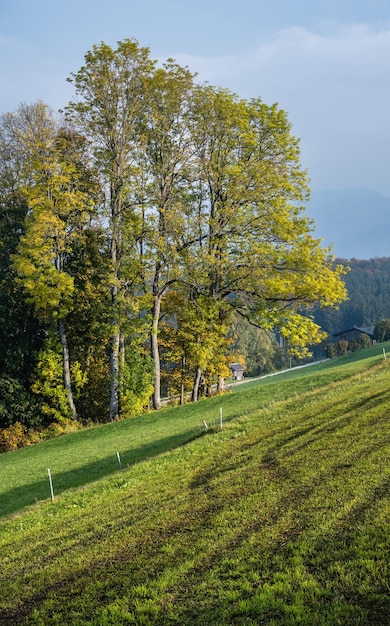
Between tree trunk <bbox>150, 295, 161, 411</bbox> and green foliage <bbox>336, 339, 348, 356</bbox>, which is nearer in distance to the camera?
tree trunk <bbox>150, 295, 161, 411</bbox>

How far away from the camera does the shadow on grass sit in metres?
18.0

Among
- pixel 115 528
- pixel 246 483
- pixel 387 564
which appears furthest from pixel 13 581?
pixel 387 564

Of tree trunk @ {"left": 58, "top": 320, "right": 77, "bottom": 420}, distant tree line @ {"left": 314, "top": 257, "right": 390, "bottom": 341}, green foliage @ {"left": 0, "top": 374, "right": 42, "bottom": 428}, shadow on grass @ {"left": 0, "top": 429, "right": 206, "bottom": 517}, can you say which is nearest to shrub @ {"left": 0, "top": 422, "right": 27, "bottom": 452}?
green foliage @ {"left": 0, "top": 374, "right": 42, "bottom": 428}

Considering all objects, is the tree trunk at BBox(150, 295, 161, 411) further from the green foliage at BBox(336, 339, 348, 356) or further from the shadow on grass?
the green foliage at BBox(336, 339, 348, 356)

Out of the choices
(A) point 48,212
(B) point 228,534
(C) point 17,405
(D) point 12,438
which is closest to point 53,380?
(C) point 17,405

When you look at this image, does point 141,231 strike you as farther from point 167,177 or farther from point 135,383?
point 135,383

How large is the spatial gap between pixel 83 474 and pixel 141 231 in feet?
57.3

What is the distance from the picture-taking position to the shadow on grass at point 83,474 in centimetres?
1797

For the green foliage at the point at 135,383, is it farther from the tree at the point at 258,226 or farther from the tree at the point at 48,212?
the tree at the point at 258,226

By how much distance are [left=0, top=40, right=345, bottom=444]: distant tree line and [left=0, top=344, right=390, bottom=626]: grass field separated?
50.8 ft

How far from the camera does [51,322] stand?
34844 millimetres

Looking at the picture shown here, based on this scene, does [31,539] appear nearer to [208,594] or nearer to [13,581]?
[13,581]

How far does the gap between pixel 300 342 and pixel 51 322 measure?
17325 millimetres

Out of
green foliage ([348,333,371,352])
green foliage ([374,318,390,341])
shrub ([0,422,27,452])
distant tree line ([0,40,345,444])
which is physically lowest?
shrub ([0,422,27,452])
